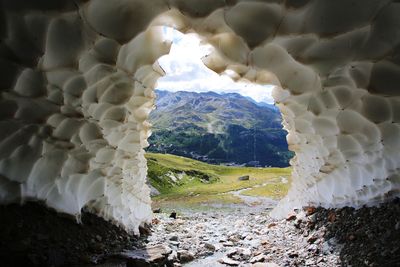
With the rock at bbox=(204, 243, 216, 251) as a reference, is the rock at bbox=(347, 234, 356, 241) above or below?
above

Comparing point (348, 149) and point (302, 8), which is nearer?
point (302, 8)

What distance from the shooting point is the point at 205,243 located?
45.0 ft

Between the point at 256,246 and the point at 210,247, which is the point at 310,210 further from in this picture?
the point at 210,247

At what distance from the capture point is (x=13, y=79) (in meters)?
7.06

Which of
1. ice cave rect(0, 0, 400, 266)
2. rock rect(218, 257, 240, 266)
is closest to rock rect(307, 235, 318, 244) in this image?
ice cave rect(0, 0, 400, 266)

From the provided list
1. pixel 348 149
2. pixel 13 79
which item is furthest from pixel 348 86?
pixel 13 79

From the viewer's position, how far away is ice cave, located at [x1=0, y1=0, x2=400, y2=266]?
267 inches

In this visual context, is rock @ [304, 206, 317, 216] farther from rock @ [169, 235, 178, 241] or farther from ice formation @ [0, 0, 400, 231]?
rock @ [169, 235, 178, 241]

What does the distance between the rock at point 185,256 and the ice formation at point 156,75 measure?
304 cm

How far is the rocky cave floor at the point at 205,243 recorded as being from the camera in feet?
26.9

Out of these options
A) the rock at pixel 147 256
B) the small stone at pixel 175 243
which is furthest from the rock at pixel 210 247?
the rock at pixel 147 256

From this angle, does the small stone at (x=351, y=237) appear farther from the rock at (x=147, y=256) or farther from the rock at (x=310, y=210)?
the rock at (x=147, y=256)

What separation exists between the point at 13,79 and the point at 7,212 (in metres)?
3.11

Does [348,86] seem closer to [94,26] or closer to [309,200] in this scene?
[94,26]
